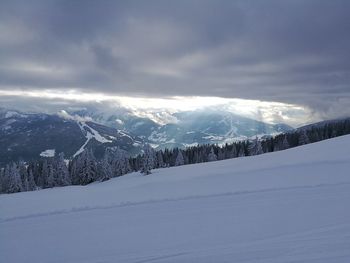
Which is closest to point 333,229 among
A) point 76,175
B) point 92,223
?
point 92,223

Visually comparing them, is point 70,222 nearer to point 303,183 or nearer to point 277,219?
point 277,219

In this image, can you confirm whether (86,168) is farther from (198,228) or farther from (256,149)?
(198,228)

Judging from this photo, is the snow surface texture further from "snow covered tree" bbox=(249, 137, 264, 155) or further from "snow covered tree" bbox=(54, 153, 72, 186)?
"snow covered tree" bbox=(249, 137, 264, 155)

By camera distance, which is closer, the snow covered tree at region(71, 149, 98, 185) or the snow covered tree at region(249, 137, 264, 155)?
the snow covered tree at region(71, 149, 98, 185)

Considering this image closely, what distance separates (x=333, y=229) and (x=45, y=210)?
14798 mm

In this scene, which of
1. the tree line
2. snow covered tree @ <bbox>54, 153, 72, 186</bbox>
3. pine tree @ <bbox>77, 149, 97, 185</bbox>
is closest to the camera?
the tree line

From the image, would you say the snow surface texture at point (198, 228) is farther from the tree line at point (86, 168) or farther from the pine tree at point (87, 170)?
the pine tree at point (87, 170)

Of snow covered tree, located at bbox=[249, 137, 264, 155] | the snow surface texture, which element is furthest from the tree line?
the snow surface texture

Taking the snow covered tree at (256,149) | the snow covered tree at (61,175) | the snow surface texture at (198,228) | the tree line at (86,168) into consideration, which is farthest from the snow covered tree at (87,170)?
the snow surface texture at (198,228)

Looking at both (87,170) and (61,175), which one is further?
(61,175)

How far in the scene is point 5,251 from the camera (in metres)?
11.8

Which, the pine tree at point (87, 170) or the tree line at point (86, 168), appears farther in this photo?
the pine tree at point (87, 170)

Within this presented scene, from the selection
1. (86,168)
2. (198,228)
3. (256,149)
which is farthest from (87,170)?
(198,228)

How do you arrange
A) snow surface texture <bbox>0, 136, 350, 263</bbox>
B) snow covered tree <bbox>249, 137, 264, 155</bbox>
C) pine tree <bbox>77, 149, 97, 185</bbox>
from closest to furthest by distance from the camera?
snow surface texture <bbox>0, 136, 350, 263</bbox>
pine tree <bbox>77, 149, 97, 185</bbox>
snow covered tree <bbox>249, 137, 264, 155</bbox>
